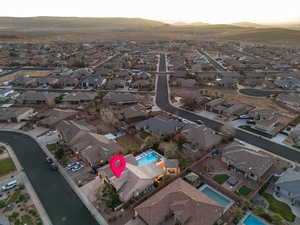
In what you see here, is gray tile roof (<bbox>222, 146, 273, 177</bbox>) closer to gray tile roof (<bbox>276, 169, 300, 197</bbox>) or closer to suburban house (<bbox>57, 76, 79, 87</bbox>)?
gray tile roof (<bbox>276, 169, 300, 197</bbox>)

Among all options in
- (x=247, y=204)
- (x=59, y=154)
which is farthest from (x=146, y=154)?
(x=247, y=204)

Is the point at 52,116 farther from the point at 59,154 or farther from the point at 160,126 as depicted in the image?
the point at 160,126

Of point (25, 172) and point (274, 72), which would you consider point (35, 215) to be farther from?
point (274, 72)

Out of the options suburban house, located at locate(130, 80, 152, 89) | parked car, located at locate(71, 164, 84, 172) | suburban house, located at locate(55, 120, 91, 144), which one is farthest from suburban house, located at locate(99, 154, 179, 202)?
suburban house, located at locate(130, 80, 152, 89)

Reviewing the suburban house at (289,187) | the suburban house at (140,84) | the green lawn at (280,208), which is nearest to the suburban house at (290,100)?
the suburban house at (289,187)

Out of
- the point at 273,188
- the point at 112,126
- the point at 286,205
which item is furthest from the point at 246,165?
the point at 112,126

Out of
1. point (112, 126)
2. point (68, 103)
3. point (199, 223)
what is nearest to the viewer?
point (199, 223)

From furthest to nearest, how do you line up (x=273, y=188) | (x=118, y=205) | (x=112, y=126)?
(x=112, y=126), (x=273, y=188), (x=118, y=205)
